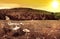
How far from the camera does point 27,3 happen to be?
292 centimetres

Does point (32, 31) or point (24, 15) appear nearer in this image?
point (32, 31)

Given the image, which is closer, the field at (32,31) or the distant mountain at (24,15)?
the field at (32,31)

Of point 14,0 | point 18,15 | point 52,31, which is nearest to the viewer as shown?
point 52,31

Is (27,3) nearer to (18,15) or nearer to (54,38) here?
(18,15)

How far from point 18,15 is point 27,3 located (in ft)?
1.75

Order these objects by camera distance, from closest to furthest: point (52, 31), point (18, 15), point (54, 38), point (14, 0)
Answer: point (54, 38) < point (52, 31) < point (18, 15) < point (14, 0)

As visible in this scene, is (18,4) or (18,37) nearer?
(18,37)

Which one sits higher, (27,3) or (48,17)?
(27,3)

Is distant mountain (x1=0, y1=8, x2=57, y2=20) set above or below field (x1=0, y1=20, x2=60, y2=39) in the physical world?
below

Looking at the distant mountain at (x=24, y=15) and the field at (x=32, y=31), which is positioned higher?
the field at (x=32, y=31)

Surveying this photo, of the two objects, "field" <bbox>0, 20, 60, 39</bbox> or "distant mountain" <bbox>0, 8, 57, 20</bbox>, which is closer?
"field" <bbox>0, 20, 60, 39</bbox>

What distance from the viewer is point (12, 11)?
101 inches

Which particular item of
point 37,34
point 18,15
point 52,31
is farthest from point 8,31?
point 18,15

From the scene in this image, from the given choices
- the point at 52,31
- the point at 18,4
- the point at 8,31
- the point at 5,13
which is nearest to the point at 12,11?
the point at 5,13
